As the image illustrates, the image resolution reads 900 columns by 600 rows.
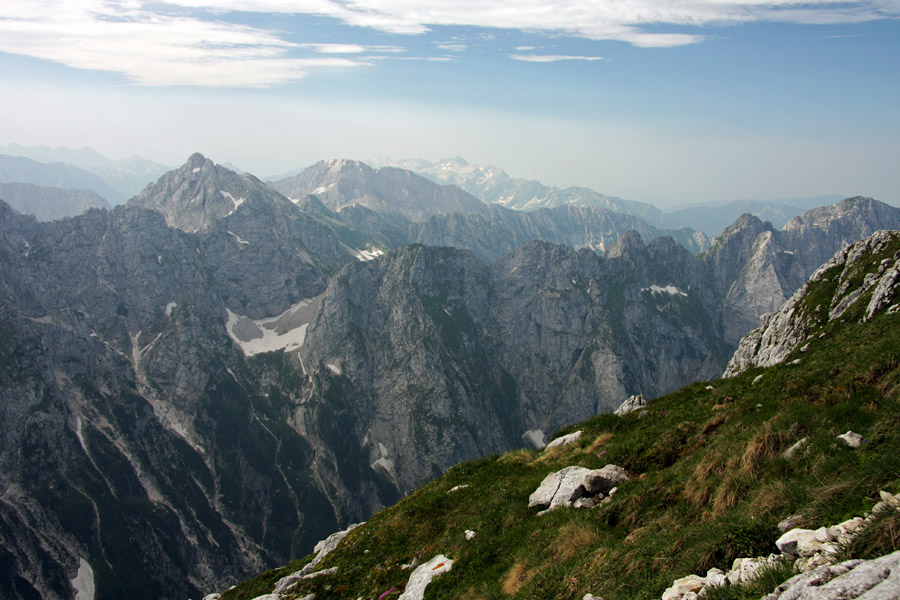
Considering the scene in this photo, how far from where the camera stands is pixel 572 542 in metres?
17.3

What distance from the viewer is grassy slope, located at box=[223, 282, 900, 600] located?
12125mm

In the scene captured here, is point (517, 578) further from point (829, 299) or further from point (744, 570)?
point (829, 299)

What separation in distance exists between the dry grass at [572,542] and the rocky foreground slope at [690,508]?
0.19 ft

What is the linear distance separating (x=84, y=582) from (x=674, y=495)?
231234mm

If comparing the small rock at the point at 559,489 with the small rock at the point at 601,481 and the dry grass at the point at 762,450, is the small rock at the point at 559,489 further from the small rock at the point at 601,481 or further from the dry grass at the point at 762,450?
the dry grass at the point at 762,450

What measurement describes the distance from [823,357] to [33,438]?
26101 centimetres

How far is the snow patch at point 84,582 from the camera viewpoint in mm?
171000

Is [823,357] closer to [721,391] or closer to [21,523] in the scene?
[721,391]

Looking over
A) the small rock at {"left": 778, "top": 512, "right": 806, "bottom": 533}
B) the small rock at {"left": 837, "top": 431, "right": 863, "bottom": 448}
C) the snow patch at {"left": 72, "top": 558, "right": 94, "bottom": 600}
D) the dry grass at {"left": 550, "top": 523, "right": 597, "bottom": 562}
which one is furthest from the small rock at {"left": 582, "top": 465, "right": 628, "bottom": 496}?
the snow patch at {"left": 72, "top": 558, "right": 94, "bottom": 600}

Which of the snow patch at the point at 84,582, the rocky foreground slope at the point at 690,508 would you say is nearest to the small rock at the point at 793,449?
the rocky foreground slope at the point at 690,508

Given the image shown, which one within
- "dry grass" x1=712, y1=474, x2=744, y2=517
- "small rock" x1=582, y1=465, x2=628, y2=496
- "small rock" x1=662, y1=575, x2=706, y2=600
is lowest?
"small rock" x1=582, y1=465, x2=628, y2=496

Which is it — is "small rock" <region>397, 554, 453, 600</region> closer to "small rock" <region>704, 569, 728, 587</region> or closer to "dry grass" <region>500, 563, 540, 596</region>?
"dry grass" <region>500, 563, 540, 596</region>

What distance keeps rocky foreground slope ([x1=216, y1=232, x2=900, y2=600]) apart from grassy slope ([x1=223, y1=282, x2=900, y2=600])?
7 cm

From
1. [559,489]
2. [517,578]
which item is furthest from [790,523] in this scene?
[559,489]
